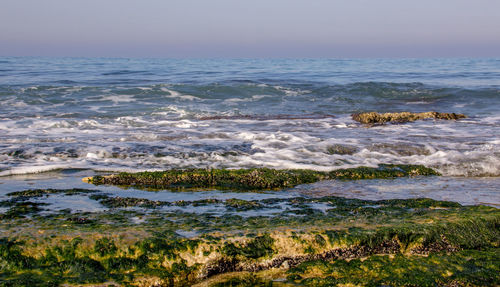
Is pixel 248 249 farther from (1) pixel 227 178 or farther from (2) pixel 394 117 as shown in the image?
(2) pixel 394 117

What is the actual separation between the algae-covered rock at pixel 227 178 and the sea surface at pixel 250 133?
187 mm

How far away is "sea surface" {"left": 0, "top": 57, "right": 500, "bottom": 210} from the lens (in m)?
4.69

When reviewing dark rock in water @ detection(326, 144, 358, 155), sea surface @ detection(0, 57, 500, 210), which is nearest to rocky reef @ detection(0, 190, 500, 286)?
sea surface @ detection(0, 57, 500, 210)

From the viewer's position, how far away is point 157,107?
13.5m

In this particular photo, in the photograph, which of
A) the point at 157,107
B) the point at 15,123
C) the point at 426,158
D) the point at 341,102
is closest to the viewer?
the point at 426,158

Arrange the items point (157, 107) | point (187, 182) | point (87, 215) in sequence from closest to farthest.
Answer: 1. point (87, 215)
2. point (187, 182)
3. point (157, 107)

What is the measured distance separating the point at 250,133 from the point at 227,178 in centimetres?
362

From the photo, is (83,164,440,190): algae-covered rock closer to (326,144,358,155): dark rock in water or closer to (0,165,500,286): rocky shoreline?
(0,165,500,286): rocky shoreline

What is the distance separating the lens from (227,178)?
4320 mm

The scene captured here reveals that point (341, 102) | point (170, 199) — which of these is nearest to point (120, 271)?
point (170, 199)

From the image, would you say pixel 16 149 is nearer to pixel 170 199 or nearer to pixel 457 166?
pixel 170 199

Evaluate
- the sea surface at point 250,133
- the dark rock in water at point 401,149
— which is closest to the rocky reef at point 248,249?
the sea surface at point 250,133

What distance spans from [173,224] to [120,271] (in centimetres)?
57

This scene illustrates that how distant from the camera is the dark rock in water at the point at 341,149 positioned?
6148 mm
